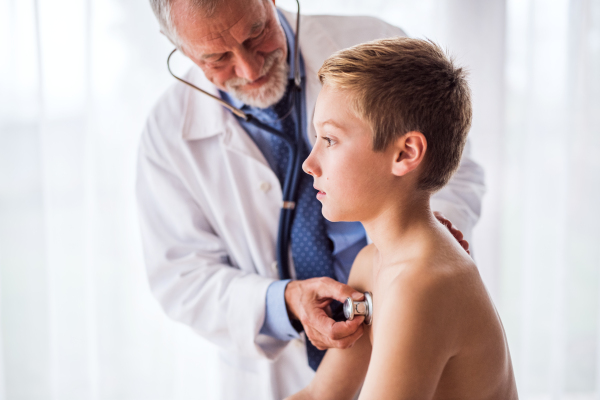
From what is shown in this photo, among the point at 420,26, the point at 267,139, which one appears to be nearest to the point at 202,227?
the point at 267,139

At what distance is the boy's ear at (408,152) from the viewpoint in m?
0.70

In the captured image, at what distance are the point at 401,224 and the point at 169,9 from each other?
27.4 inches

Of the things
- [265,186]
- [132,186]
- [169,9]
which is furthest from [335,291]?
[132,186]

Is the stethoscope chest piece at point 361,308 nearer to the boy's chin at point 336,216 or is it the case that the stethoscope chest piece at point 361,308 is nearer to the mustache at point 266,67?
the boy's chin at point 336,216

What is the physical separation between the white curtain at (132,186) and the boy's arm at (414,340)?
107 cm

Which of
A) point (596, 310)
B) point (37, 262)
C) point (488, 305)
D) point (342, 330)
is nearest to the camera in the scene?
point (488, 305)

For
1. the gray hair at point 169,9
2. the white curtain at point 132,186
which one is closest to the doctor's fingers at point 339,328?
the gray hair at point 169,9

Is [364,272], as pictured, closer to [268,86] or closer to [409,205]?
[409,205]

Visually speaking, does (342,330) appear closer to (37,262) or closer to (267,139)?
(267,139)

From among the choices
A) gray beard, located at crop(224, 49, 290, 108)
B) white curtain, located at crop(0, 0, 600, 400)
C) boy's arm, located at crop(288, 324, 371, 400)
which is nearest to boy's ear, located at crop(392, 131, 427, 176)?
boy's arm, located at crop(288, 324, 371, 400)

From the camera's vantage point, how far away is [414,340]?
0.62 m

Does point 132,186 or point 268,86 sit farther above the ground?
point 268,86

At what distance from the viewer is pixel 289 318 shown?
3.29 feet

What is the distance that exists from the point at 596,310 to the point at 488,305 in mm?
1489
